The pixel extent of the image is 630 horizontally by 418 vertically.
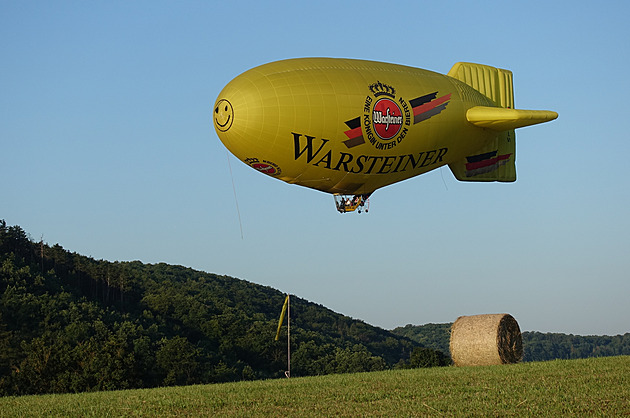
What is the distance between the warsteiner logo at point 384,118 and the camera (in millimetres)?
25188

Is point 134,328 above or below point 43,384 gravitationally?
above

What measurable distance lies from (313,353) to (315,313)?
228 feet

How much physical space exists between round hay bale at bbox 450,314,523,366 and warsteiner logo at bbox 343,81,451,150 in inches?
406

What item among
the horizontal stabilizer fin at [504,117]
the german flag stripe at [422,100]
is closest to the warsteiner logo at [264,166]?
the german flag stripe at [422,100]

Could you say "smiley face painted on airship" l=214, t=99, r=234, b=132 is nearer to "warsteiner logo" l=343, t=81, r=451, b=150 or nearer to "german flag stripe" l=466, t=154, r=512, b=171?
"warsteiner logo" l=343, t=81, r=451, b=150

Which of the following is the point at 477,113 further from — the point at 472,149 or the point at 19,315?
the point at 19,315

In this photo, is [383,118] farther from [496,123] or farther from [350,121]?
[496,123]

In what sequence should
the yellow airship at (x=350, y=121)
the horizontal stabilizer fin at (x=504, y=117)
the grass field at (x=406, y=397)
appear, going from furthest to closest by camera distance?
the horizontal stabilizer fin at (x=504, y=117)
the yellow airship at (x=350, y=121)
the grass field at (x=406, y=397)

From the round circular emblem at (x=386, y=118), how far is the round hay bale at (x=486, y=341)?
1081 centimetres

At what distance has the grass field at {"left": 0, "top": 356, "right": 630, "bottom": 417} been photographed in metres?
19.7

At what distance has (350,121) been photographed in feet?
81.6

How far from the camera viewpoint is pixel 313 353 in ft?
381

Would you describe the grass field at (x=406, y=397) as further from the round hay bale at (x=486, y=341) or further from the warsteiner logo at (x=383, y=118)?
the warsteiner logo at (x=383, y=118)

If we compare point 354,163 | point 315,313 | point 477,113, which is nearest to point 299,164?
point 354,163
